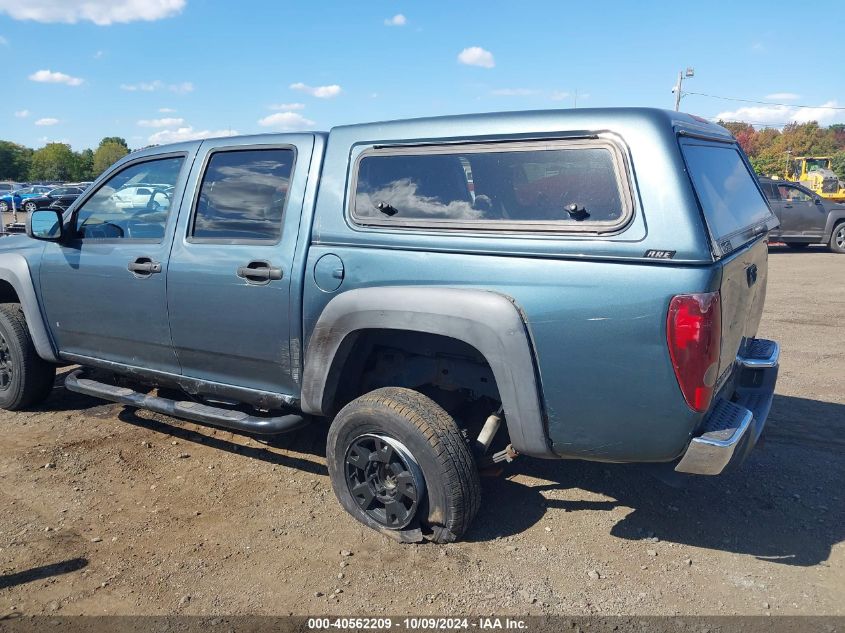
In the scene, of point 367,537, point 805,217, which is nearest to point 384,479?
point 367,537

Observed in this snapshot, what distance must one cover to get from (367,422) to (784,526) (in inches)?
86.6

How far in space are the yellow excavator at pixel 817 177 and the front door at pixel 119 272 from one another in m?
26.7

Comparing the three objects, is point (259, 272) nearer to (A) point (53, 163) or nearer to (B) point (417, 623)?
(B) point (417, 623)

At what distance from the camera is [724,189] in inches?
134

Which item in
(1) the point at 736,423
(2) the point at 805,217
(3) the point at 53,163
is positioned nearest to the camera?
(1) the point at 736,423

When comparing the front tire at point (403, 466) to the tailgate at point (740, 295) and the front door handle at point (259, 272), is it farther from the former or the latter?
the tailgate at point (740, 295)

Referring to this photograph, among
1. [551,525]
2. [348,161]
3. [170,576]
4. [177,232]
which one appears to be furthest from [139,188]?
[551,525]

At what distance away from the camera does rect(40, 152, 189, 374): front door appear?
13.6 ft

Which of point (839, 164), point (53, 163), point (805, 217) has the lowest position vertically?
point (805, 217)

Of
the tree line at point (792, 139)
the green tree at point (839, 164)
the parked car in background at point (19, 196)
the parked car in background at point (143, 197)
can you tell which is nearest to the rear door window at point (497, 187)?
the parked car in background at point (143, 197)

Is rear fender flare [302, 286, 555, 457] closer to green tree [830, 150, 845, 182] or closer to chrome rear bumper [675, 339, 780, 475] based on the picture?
chrome rear bumper [675, 339, 780, 475]

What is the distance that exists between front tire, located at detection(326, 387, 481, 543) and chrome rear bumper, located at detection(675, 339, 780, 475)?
0.98m

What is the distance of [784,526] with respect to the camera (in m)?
3.58

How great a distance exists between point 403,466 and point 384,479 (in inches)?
6.5
